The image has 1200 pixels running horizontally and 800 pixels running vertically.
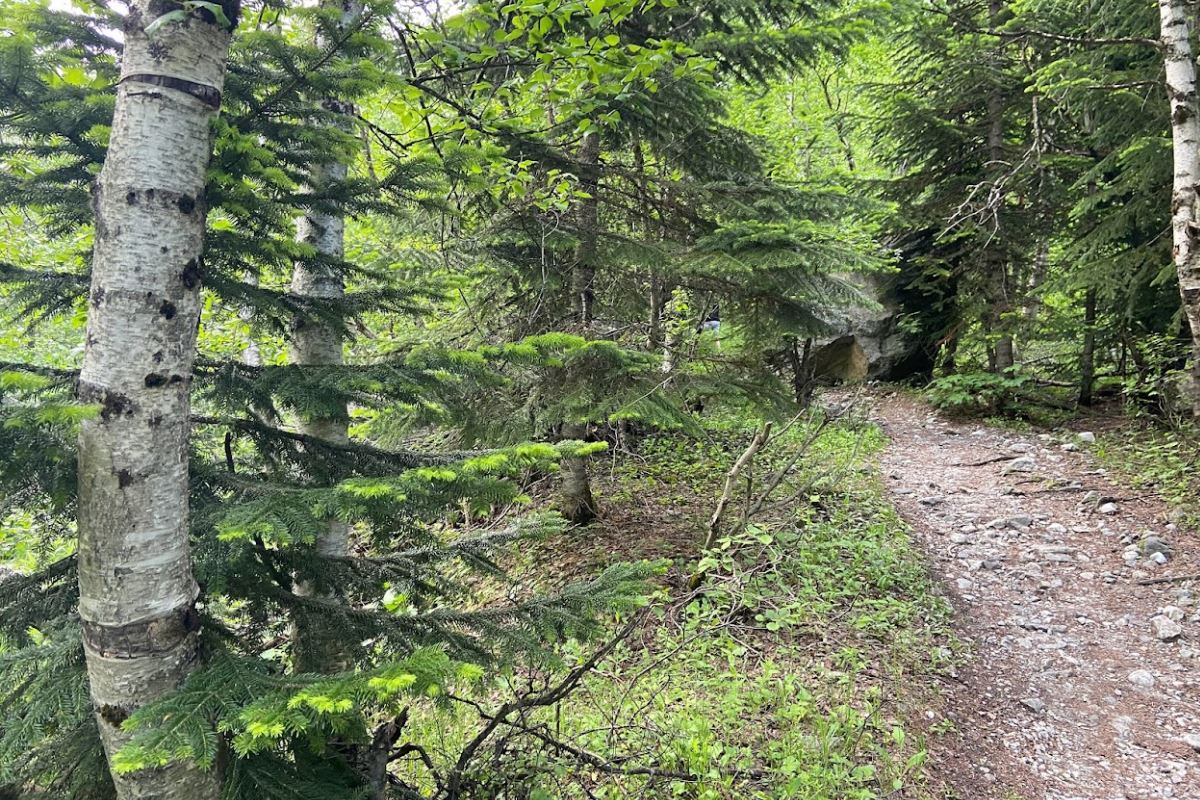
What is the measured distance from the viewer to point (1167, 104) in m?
7.28

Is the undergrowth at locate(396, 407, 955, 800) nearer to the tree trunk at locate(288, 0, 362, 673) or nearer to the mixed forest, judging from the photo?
the mixed forest

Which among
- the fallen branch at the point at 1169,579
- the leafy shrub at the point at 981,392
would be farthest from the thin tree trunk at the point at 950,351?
the fallen branch at the point at 1169,579

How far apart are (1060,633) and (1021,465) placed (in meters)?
4.14

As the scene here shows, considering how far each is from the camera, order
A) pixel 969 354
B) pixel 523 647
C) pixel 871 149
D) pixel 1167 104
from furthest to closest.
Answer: pixel 969 354
pixel 871 149
pixel 1167 104
pixel 523 647

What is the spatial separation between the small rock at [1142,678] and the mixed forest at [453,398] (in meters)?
1.17

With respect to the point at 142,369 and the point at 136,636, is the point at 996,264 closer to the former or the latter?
the point at 142,369

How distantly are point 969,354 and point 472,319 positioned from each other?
13.2 m

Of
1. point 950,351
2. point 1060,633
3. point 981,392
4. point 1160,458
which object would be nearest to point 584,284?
point 1060,633

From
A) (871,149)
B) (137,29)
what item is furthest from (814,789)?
(871,149)

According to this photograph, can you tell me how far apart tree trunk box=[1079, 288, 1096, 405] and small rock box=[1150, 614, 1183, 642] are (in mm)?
5881

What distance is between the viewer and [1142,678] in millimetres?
4574

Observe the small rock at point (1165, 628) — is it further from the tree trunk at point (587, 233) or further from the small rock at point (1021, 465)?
the tree trunk at point (587, 233)

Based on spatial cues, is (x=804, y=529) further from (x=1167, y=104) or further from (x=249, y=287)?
(x=1167, y=104)

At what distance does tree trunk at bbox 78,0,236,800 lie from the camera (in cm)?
165
